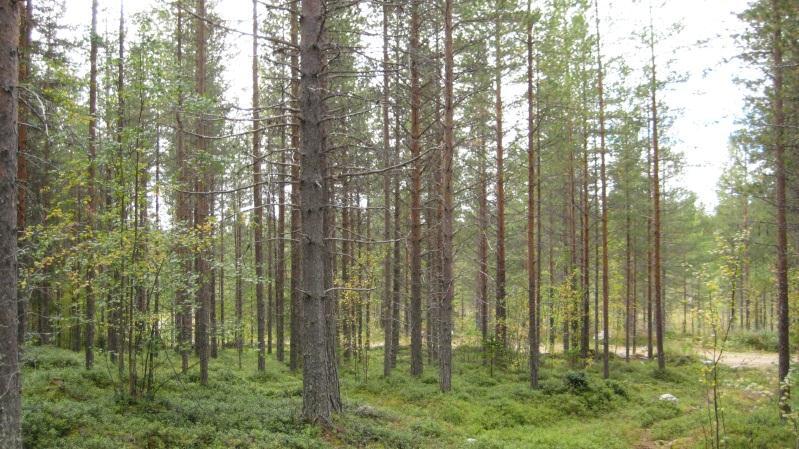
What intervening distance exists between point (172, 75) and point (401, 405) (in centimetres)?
916

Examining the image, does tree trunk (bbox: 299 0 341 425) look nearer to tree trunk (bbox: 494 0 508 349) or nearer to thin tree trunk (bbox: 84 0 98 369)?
thin tree trunk (bbox: 84 0 98 369)

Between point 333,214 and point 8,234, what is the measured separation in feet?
40.1

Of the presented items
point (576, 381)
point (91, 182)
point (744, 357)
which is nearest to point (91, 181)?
point (91, 182)

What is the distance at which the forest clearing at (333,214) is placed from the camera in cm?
702

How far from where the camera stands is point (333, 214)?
1691 cm

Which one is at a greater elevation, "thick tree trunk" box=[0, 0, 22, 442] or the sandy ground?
"thick tree trunk" box=[0, 0, 22, 442]

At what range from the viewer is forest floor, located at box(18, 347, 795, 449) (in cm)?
663

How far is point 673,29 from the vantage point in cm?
1650

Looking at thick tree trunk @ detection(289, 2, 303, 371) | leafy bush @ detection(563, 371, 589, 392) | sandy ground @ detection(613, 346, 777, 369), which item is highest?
thick tree trunk @ detection(289, 2, 303, 371)

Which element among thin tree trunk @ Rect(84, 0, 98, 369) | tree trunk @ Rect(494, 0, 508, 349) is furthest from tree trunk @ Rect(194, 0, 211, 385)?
tree trunk @ Rect(494, 0, 508, 349)

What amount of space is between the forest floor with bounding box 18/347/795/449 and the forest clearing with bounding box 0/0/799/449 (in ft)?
0.23

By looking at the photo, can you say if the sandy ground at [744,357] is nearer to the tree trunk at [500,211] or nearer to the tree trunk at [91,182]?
the tree trunk at [500,211]

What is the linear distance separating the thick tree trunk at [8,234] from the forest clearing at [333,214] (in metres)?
0.02

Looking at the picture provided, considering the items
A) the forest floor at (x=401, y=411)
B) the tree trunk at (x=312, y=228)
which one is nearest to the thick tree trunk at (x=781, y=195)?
the forest floor at (x=401, y=411)
